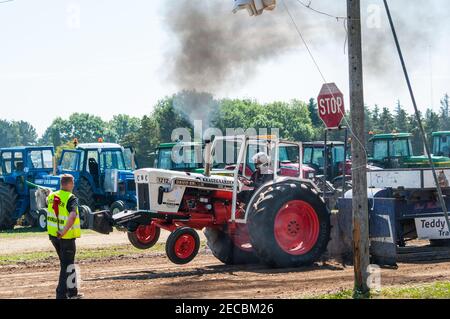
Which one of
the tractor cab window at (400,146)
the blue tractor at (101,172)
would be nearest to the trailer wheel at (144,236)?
the blue tractor at (101,172)

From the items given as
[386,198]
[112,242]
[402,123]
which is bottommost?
[112,242]

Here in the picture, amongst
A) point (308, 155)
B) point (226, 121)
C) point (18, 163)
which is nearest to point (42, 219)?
point (18, 163)

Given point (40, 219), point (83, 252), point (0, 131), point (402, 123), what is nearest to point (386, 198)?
point (83, 252)

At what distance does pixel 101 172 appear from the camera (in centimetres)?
2678

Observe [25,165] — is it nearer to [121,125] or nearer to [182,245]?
[182,245]

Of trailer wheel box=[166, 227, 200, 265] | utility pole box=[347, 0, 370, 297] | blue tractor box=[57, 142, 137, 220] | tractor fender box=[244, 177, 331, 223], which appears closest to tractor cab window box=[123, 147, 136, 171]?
blue tractor box=[57, 142, 137, 220]

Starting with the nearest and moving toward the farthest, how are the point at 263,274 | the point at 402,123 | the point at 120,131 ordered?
the point at 263,274 → the point at 402,123 → the point at 120,131

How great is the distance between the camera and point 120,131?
13950 centimetres

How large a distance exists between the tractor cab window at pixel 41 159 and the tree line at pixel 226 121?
23.5 feet

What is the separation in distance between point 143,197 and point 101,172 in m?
13.6

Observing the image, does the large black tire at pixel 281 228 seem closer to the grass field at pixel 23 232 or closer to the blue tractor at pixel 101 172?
the grass field at pixel 23 232
